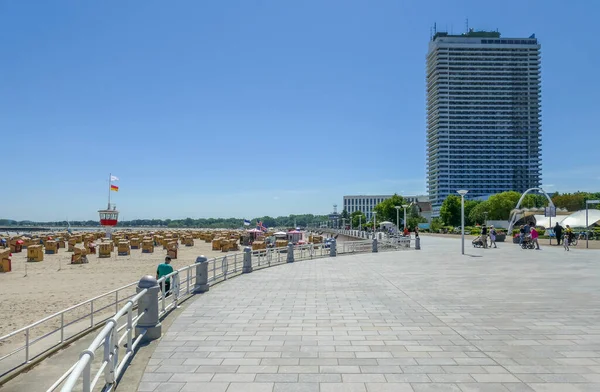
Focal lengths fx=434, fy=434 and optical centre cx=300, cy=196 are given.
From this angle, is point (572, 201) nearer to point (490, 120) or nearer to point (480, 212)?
point (480, 212)

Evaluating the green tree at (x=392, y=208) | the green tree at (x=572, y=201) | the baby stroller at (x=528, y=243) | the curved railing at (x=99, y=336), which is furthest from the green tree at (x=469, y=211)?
the curved railing at (x=99, y=336)

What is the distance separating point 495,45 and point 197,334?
183m

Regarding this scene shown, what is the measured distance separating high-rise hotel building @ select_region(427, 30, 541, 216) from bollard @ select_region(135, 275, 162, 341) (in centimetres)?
16150

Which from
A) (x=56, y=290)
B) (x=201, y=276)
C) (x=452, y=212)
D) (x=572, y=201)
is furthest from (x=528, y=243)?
(x=572, y=201)

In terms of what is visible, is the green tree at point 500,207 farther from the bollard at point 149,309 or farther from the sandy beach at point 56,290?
the bollard at point 149,309

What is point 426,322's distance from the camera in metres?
8.32

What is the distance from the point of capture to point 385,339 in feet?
23.5

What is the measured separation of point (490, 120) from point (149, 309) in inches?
6859

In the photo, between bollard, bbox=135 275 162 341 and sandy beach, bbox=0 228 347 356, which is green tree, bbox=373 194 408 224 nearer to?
sandy beach, bbox=0 228 347 356

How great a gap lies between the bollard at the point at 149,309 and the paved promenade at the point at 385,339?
26 centimetres

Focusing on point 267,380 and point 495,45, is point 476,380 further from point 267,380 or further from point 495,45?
point 495,45

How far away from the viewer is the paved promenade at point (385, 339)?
532cm

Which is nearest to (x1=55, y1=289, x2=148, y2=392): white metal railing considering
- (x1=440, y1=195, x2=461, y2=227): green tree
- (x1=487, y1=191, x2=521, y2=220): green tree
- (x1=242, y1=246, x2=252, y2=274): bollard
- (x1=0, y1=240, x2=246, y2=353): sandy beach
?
(x1=0, y1=240, x2=246, y2=353): sandy beach

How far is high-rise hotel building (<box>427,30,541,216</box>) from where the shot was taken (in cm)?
16088
